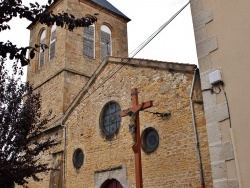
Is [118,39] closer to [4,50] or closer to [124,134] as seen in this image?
[124,134]

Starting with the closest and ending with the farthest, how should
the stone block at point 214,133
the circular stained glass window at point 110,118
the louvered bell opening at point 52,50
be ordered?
the stone block at point 214,133 → the circular stained glass window at point 110,118 → the louvered bell opening at point 52,50

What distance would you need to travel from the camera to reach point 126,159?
10875mm

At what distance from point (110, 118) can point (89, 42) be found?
7666 millimetres

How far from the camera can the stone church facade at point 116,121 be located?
30.6ft

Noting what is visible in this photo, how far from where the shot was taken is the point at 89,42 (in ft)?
61.7

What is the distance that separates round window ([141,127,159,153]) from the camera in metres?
10.2

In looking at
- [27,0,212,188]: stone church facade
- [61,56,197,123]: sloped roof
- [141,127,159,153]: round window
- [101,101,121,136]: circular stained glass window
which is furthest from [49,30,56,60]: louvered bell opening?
[141,127,159,153]: round window

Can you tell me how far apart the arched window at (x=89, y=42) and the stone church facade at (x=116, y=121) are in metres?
0.08

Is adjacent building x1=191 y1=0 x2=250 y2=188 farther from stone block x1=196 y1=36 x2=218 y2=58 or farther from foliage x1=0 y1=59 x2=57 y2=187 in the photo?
foliage x1=0 y1=59 x2=57 y2=187

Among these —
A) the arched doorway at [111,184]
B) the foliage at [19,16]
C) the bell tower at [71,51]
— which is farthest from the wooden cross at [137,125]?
the bell tower at [71,51]

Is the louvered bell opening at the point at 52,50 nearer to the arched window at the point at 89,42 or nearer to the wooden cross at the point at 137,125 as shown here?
the arched window at the point at 89,42

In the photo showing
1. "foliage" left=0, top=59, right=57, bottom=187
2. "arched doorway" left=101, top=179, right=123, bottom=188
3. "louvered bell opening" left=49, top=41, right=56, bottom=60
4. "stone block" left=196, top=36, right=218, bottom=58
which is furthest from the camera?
"louvered bell opening" left=49, top=41, right=56, bottom=60

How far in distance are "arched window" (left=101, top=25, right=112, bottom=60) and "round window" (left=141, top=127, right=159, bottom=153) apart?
9443 mm

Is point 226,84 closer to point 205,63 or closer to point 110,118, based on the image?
point 205,63
